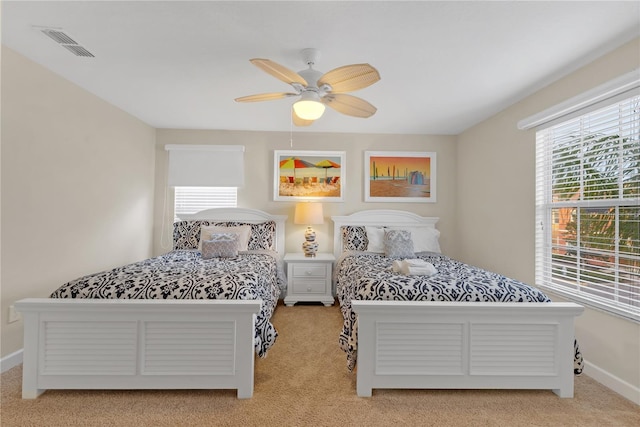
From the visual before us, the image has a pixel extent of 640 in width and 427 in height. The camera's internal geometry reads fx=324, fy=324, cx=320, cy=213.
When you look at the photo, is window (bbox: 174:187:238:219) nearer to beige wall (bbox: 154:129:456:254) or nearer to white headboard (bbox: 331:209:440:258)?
beige wall (bbox: 154:129:456:254)

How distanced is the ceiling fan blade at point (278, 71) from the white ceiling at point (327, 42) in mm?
251

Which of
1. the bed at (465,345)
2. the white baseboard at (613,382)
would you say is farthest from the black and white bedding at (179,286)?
the white baseboard at (613,382)

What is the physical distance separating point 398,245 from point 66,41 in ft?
10.8

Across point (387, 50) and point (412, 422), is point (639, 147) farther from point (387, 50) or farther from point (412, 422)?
point (412, 422)

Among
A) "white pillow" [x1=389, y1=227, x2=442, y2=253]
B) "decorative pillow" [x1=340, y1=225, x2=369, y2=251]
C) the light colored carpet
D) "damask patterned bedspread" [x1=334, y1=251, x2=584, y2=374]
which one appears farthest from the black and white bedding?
"white pillow" [x1=389, y1=227, x2=442, y2=253]

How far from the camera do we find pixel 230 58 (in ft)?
7.74

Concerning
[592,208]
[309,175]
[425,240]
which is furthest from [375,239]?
[592,208]

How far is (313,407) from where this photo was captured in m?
1.86

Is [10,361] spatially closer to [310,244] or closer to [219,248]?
[219,248]

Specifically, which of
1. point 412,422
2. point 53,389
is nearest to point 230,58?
point 53,389

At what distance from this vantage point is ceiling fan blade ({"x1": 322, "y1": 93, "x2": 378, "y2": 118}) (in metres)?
2.34

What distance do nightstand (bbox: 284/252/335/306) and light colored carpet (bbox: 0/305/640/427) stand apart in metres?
1.66

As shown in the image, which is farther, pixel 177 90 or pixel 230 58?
pixel 177 90

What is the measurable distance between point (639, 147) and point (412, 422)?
Answer: 217cm
